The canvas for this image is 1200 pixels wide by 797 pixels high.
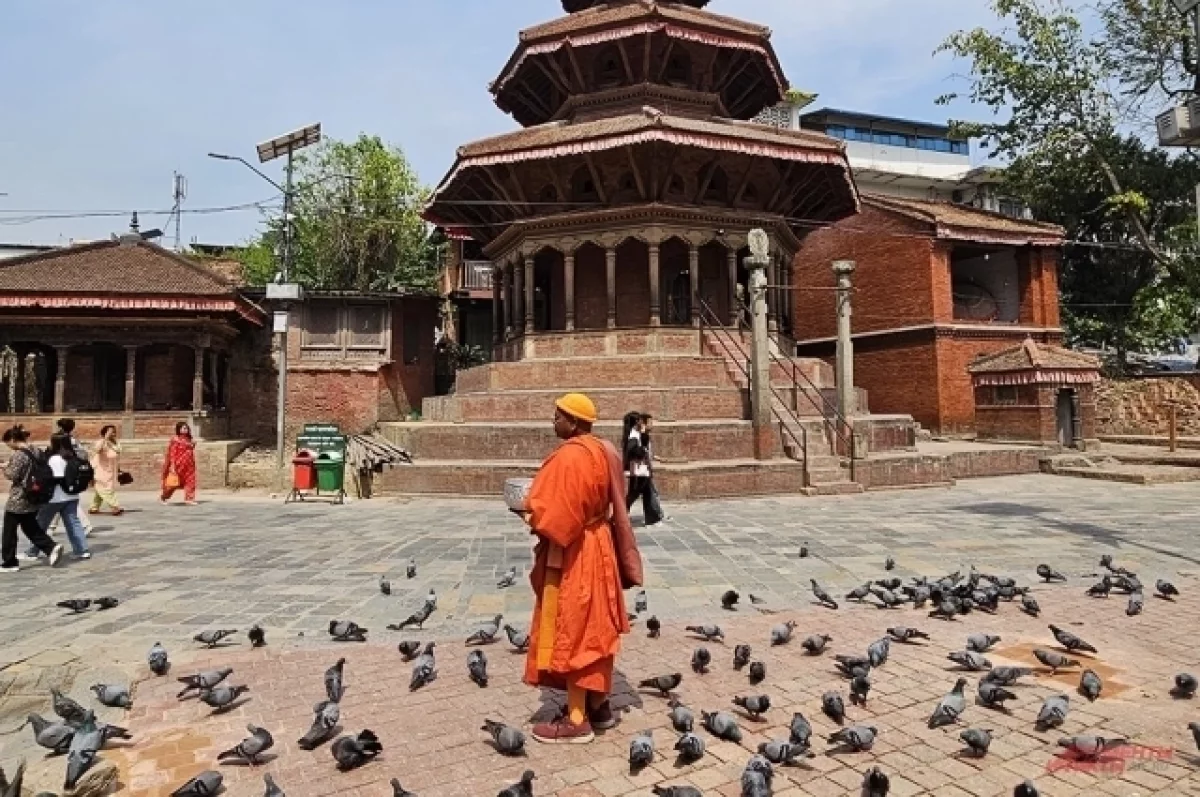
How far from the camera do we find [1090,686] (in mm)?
3814

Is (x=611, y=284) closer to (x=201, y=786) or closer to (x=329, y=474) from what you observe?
(x=329, y=474)

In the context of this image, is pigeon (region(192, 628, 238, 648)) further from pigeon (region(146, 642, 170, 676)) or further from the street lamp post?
the street lamp post

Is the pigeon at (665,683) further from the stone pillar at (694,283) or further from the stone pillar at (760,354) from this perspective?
the stone pillar at (694,283)

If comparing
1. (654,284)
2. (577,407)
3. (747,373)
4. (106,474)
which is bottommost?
(106,474)

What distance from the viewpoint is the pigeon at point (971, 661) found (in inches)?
166

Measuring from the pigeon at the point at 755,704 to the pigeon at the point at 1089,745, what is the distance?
1.36 metres

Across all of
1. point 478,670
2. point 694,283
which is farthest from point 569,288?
point 478,670

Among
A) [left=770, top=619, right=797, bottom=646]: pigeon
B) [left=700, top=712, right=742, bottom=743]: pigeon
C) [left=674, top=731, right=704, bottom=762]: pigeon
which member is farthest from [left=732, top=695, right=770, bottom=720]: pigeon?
[left=770, top=619, right=797, bottom=646]: pigeon

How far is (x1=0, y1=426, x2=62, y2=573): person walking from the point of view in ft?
23.3

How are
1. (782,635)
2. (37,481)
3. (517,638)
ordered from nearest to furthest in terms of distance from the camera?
(517,638), (782,635), (37,481)

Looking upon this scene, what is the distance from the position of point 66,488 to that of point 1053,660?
9.24 meters

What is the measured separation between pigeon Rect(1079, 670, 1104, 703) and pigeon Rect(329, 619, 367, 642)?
458 centimetres

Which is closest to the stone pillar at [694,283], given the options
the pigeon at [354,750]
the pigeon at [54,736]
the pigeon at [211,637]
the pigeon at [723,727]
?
the pigeon at [211,637]

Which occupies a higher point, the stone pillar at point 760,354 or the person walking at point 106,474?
the stone pillar at point 760,354
